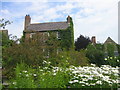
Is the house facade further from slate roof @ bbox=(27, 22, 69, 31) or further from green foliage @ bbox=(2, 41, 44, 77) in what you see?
green foliage @ bbox=(2, 41, 44, 77)

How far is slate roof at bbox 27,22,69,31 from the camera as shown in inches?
715

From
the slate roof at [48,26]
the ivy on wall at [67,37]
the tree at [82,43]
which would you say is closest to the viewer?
the ivy on wall at [67,37]

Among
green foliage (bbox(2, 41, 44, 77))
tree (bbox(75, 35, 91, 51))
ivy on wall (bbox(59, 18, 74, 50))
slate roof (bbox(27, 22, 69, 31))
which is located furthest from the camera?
tree (bbox(75, 35, 91, 51))

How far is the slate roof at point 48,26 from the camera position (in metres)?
18.2

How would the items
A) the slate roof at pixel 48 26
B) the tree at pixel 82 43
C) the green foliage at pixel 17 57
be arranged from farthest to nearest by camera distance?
1. the tree at pixel 82 43
2. the slate roof at pixel 48 26
3. the green foliage at pixel 17 57

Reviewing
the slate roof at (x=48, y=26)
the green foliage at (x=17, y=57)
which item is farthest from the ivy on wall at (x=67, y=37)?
the green foliage at (x=17, y=57)

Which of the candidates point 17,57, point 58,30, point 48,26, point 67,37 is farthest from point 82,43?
point 17,57

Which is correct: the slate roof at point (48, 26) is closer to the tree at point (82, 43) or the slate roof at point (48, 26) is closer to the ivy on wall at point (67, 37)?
the ivy on wall at point (67, 37)

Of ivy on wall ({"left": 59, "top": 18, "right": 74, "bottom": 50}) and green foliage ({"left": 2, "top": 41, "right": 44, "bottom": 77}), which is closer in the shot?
green foliage ({"left": 2, "top": 41, "right": 44, "bottom": 77})

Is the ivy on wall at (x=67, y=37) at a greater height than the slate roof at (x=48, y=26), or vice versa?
the slate roof at (x=48, y=26)

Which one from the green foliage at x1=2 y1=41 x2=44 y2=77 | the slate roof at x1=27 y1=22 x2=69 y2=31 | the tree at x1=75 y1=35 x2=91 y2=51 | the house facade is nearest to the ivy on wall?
the house facade

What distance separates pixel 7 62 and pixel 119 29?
4268 millimetres

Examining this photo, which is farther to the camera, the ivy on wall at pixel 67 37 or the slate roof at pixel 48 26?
the slate roof at pixel 48 26

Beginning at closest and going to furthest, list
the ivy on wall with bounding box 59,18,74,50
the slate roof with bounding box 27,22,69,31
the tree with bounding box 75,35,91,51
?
the ivy on wall with bounding box 59,18,74,50 → the slate roof with bounding box 27,22,69,31 → the tree with bounding box 75,35,91,51
